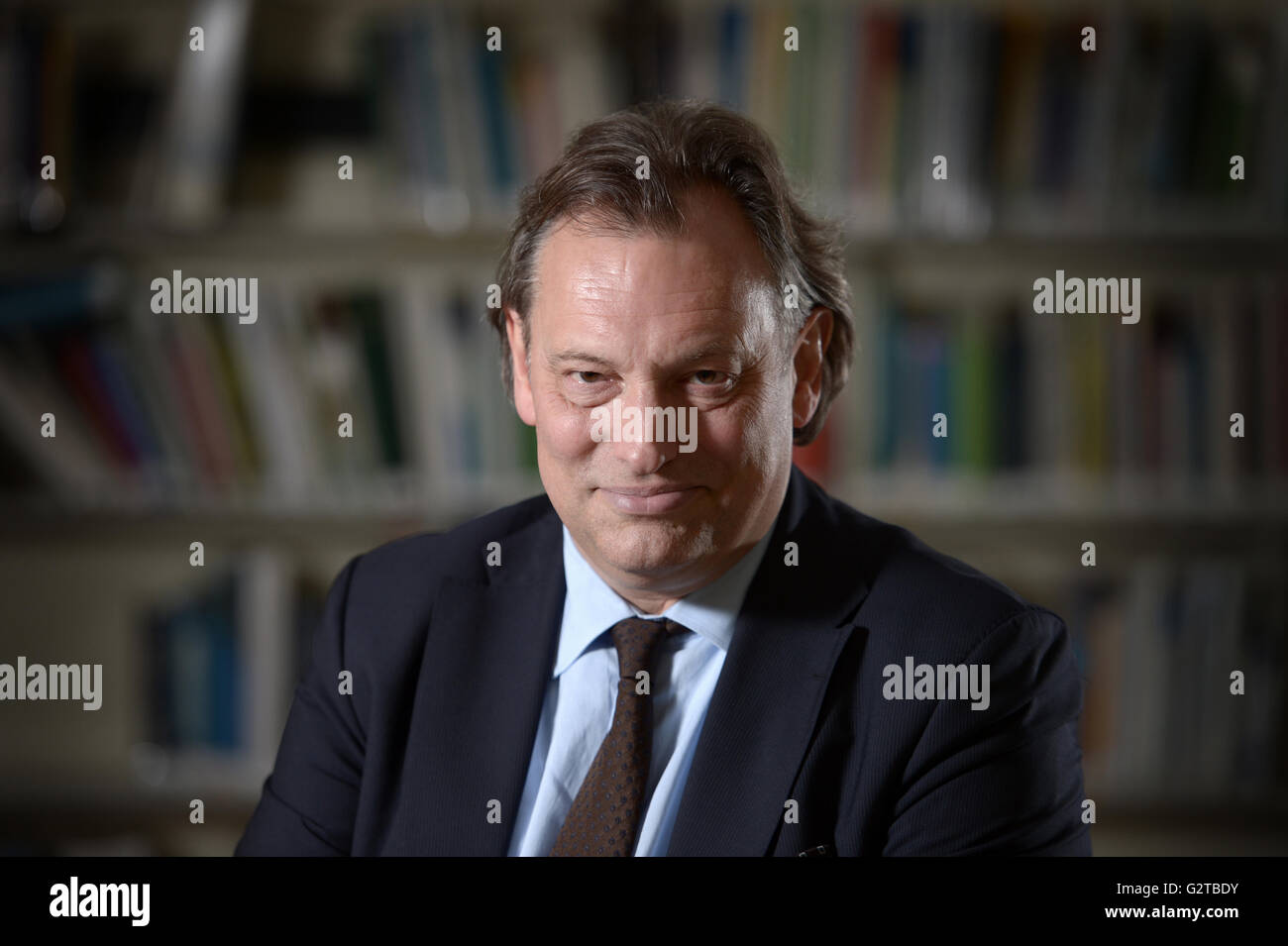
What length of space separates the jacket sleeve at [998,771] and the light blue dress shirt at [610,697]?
0.73ft

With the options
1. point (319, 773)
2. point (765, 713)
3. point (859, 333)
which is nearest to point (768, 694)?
point (765, 713)

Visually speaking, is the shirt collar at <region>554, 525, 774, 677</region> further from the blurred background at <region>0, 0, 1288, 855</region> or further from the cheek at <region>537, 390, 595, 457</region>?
the blurred background at <region>0, 0, 1288, 855</region>

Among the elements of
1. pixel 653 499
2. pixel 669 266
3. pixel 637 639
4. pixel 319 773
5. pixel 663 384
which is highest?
pixel 669 266

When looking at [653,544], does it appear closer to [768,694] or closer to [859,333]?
[768,694]

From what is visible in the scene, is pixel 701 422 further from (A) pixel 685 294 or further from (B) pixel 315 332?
(B) pixel 315 332

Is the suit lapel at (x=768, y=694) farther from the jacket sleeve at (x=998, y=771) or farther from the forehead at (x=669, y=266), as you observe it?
the forehead at (x=669, y=266)

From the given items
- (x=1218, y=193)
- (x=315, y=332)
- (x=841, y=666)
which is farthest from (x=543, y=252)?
(x=1218, y=193)

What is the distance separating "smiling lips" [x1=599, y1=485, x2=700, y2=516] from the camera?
1.12 metres

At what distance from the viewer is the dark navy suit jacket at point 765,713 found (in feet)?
3.62

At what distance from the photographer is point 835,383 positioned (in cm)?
137

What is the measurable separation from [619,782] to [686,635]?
17 centimetres

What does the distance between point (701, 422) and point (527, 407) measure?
9.3 inches

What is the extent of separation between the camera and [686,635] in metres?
1.20

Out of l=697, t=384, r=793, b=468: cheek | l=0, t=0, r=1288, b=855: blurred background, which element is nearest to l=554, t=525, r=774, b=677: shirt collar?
l=697, t=384, r=793, b=468: cheek
